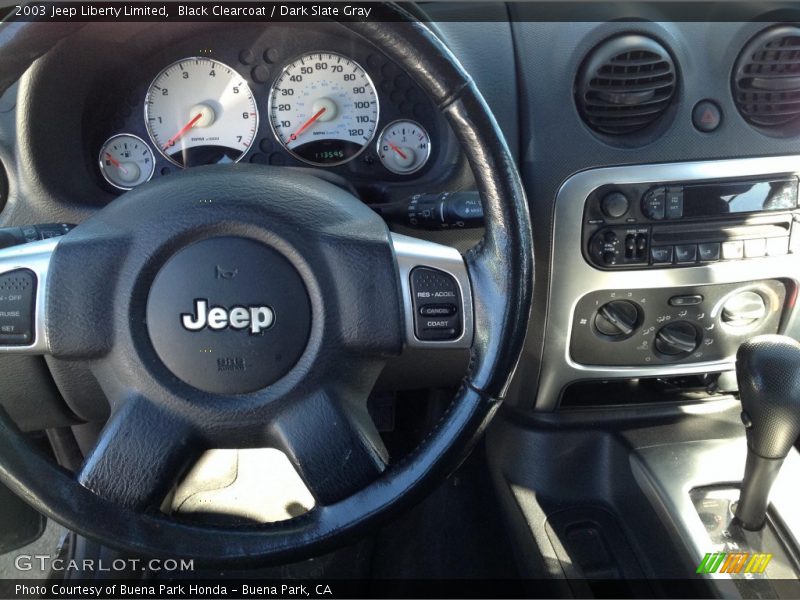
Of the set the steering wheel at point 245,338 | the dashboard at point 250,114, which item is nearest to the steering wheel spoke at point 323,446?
the steering wheel at point 245,338

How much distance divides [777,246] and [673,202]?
0.23 meters

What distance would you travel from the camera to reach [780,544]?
132 cm

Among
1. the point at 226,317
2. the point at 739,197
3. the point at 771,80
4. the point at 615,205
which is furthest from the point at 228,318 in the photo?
the point at 771,80

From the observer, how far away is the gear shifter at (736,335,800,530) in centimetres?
117

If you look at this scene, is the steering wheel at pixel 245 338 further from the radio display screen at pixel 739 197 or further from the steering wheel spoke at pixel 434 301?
the radio display screen at pixel 739 197

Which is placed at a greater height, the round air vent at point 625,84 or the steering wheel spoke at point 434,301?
the round air vent at point 625,84

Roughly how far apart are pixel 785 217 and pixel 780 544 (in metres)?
0.58

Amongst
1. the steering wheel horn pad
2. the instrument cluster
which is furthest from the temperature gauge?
the steering wheel horn pad

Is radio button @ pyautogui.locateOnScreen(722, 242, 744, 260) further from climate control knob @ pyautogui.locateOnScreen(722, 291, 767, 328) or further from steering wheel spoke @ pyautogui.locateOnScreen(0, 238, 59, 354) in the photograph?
steering wheel spoke @ pyautogui.locateOnScreen(0, 238, 59, 354)

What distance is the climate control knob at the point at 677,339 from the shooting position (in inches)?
56.1

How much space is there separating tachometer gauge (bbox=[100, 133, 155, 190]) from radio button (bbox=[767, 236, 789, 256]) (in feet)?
3.78

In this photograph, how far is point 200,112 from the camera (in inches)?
54.1

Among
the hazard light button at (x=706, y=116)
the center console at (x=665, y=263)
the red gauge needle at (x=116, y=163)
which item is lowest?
the center console at (x=665, y=263)

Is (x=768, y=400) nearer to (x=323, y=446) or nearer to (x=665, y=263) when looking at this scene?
(x=665, y=263)
